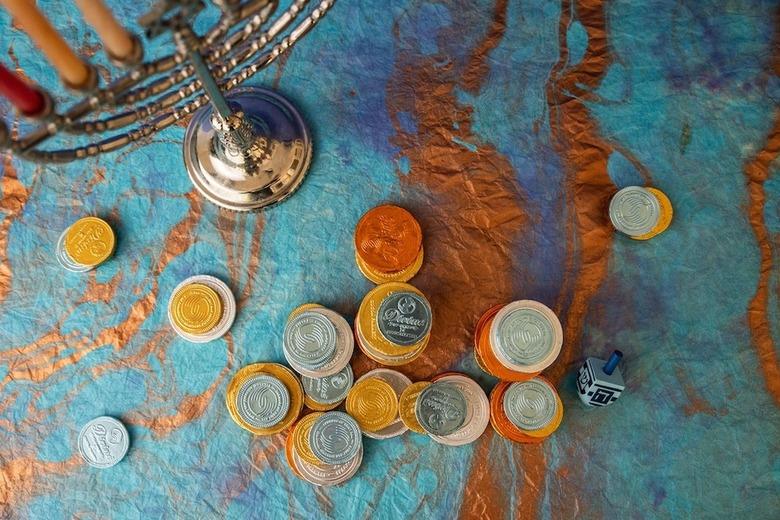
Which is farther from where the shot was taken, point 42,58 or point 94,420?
point 42,58

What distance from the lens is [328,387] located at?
0.94 m

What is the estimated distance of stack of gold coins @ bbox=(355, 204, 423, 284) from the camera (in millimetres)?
956

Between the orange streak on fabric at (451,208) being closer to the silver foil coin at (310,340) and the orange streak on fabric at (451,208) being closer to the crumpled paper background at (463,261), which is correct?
the crumpled paper background at (463,261)

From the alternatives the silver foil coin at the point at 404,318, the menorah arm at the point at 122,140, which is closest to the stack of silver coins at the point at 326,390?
the silver foil coin at the point at 404,318

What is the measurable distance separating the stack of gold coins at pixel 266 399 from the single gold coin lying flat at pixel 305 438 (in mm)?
18

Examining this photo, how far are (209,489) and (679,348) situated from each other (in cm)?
78

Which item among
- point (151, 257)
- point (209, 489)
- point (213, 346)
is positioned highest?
point (151, 257)

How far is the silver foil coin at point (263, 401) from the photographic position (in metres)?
0.91

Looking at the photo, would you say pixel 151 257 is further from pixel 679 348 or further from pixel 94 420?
pixel 679 348

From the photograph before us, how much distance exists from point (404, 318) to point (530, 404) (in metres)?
0.23

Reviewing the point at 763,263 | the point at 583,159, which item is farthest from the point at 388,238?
the point at 763,263

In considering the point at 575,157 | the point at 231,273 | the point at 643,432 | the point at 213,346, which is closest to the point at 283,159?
the point at 231,273

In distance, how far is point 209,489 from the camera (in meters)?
0.93

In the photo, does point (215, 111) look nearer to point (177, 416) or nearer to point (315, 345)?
point (315, 345)
